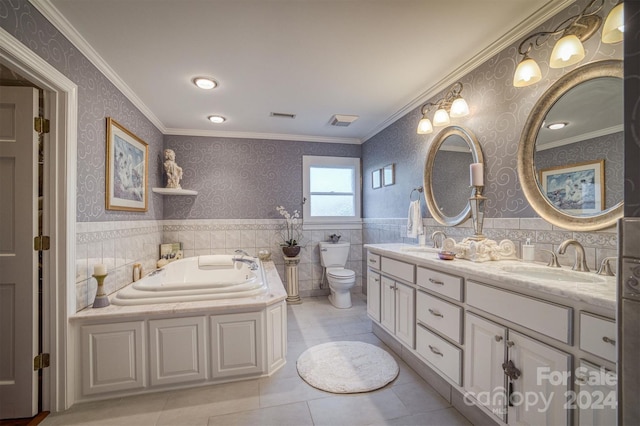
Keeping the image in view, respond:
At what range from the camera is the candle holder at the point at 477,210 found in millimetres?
1940

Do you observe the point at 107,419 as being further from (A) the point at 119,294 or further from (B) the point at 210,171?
(B) the point at 210,171

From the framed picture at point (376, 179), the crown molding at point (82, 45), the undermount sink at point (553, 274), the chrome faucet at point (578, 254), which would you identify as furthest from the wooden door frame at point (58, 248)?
the framed picture at point (376, 179)

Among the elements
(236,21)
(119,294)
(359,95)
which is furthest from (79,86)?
(359,95)

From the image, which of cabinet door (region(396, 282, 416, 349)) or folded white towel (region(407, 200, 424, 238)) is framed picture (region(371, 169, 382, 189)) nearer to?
folded white towel (region(407, 200, 424, 238))

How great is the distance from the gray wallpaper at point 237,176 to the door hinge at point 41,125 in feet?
6.76

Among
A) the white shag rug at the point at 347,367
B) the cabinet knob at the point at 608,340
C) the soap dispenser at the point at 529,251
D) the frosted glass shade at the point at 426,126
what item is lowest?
the white shag rug at the point at 347,367

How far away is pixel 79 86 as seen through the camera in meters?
1.89

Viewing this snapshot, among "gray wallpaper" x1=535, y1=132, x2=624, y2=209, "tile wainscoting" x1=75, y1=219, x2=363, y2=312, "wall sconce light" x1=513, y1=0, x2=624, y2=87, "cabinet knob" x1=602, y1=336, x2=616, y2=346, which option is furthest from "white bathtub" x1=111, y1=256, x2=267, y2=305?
"wall sconce light" x1=513, y1=0, x2=624, y2=87

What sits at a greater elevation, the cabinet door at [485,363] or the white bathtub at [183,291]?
the white bathtub at [183,291]

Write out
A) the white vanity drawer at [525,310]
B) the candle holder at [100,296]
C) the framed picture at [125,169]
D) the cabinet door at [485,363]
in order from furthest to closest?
the framed picture at [125,169], the candle holder at [100,296], the cabinet door at [485,363], the white vanity drawer at [525,310]

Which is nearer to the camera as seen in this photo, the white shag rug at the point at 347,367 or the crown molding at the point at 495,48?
the crown molding at the point at 495,48

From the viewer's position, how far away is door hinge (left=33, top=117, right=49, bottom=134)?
5.53 ft

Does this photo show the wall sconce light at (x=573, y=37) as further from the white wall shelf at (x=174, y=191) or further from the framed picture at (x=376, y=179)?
the white wall shelf at (x=174, y=191)

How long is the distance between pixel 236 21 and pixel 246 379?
240cm
